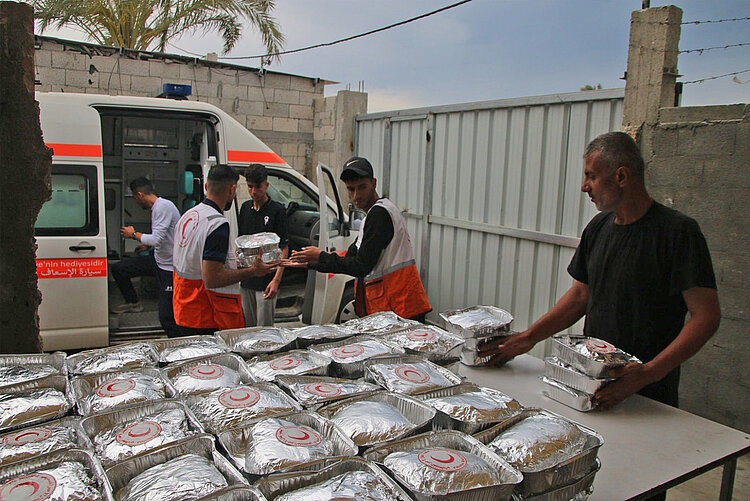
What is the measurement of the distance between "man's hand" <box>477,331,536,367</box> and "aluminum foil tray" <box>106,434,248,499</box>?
144cm

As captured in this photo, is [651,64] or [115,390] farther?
[651,64]

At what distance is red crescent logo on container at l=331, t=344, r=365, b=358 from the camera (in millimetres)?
2137

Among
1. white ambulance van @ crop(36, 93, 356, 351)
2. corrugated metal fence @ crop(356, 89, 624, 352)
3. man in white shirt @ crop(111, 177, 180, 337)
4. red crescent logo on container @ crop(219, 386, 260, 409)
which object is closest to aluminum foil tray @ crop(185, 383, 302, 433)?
red crescent logo on container @ crop(219, 386, 260, 409)

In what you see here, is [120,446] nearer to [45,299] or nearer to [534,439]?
[534,439]

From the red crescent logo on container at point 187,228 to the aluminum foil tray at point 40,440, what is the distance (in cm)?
188

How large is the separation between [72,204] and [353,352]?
12.2 feet

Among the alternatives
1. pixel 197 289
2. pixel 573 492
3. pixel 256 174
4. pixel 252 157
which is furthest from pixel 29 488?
pixel 252 157

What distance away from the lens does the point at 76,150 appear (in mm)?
4664

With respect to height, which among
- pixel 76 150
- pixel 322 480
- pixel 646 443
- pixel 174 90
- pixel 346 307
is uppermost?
pixel 174 90

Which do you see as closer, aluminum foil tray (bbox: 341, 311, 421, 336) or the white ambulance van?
aluminum foil tray (bbox: 341, 311, 421, 336)

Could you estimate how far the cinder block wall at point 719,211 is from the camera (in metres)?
3.56

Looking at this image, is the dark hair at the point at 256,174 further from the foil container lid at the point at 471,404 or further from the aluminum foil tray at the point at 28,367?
the foil container lid at the point at 471,404

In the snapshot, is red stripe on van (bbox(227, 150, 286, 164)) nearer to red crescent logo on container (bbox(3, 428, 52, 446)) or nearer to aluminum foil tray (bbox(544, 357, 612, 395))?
aluminum foil tray (bbox(544, 357, 612, 395))

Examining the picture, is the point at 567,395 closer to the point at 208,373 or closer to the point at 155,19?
the point at 208,373
